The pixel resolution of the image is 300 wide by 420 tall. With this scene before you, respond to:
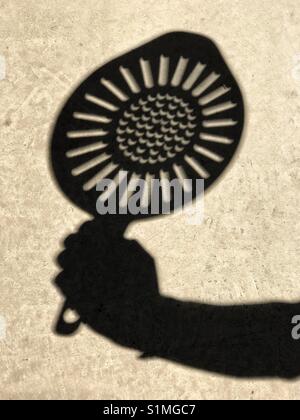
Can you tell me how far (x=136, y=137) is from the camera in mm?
4027

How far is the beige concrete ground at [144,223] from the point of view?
12.0 feet

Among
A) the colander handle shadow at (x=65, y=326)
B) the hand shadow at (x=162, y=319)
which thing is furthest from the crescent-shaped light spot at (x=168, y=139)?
the colander handle shadow at (x=65, y=326)

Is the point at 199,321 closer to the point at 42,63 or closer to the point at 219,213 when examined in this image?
the point at 219,213

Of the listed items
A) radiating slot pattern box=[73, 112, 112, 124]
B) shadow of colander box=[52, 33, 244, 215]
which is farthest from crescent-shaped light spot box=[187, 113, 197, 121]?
radiating slot pattern box=[73, 112, 112, 124]

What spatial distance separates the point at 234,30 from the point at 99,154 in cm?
141

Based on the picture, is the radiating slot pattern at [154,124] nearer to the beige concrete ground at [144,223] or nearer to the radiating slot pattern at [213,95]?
the radiating slot pattern at [213,95]

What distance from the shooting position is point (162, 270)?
12.5 feet

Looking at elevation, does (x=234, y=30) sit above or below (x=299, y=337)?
above

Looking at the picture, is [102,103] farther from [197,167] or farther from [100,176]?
[197,167]

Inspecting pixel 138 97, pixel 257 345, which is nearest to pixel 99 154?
pixel 138 97

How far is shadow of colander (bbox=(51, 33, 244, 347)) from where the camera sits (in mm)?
3820

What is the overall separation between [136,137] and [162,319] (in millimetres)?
1308

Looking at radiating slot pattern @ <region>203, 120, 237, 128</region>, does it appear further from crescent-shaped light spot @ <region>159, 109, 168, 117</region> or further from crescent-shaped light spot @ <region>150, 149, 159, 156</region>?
crescent-shaped light spot @ <region>150, 149, 159, 156</region>

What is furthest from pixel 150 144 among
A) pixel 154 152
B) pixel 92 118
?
pixel 92 118
